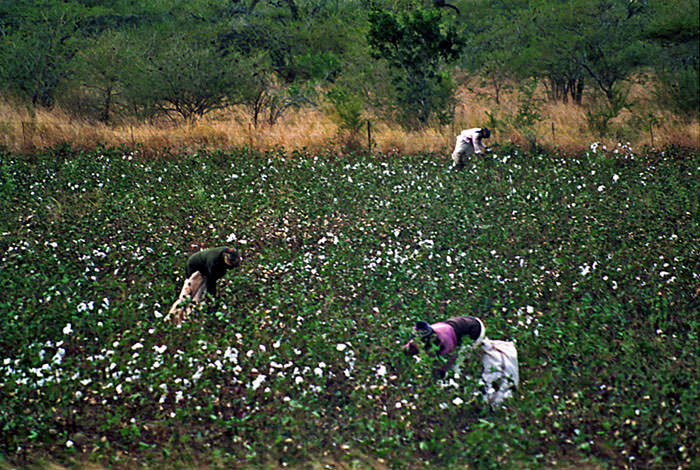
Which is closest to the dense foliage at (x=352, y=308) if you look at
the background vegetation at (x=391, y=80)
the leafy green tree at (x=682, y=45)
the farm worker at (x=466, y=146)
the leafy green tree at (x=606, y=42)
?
the farm worker at (x=466, y=146)

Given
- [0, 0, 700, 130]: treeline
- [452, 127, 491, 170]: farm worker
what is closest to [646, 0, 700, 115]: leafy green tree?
[0, 0, 700, 130]: treeline

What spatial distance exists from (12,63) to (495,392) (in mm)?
17858

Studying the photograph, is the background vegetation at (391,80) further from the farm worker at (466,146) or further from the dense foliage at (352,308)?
the dense foliage at (352,308)

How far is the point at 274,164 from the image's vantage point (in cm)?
1232

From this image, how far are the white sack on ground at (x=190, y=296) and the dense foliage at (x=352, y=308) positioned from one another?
212 mm

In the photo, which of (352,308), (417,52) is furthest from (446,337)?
(417,52)

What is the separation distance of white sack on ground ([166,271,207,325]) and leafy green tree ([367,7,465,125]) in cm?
985

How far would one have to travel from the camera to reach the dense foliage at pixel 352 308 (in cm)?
471

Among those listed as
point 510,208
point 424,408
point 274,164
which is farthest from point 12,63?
point 424,408

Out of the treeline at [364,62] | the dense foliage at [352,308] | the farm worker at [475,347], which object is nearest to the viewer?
the dense foliage at [352,308]

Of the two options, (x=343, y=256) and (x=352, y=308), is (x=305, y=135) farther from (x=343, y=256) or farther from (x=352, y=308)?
(x=352, y=308)

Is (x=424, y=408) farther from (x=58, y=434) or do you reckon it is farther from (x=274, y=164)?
(x=274, y=164)

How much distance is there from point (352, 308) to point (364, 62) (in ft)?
44.7

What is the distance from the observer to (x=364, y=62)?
62.4 ft
